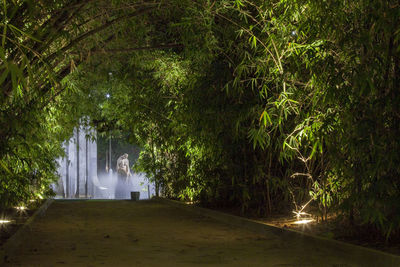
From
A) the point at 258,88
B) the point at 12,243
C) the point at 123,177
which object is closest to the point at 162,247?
the point at 12,243

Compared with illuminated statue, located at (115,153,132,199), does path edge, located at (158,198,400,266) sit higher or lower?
lower

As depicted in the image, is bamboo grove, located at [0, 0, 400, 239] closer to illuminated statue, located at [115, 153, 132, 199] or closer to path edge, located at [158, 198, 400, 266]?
path edge, located at [158, 198, 400, 266]

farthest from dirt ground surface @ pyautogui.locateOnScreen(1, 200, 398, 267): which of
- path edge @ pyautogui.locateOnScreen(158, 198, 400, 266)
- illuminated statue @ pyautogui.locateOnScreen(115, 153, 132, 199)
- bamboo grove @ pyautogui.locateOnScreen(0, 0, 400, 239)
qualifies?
illuminated statue @ pyautogui.locateOnScreen(115, 153, 132, 199)

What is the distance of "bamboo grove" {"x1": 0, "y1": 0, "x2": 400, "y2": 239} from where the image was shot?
5.81 metres

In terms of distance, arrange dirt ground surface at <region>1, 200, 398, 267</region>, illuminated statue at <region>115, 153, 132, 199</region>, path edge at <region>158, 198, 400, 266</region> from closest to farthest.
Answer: path edge at <region>158, 198, 400, 266</region> < dirt ground surface at <region>1, 200, 398, 267</region> < illuminated statue at <region>115, 153, 132, 199</region>

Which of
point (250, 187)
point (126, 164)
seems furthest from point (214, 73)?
point (126, 164)

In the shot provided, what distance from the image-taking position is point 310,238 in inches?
292

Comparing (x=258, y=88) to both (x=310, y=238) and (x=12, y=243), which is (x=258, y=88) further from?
(x=12, y=243)

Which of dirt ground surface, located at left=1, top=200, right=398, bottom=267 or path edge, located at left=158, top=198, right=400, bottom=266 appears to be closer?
path edge, located at left=158, top=198, right=400, bottom=266

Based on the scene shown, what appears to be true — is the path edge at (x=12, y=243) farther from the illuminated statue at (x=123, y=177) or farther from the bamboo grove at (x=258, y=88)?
the illuminated statue at (x=123, y=177)

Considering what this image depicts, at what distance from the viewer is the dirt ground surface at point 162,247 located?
20.8ft

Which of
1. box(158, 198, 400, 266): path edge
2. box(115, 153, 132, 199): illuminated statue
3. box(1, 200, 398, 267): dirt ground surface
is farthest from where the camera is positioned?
box(115, 153, 132, 199): illuminated statue

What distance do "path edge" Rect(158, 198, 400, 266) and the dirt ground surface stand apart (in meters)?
0.07

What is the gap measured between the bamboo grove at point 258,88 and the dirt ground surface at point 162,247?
74cm
